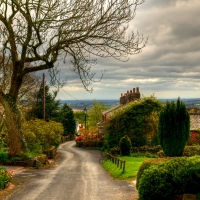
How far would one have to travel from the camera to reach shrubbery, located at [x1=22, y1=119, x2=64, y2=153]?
31.2 meters

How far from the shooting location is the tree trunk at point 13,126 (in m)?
26.2

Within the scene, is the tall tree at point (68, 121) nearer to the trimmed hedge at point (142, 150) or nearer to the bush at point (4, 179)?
the trimmed hedge at point (142, 150)

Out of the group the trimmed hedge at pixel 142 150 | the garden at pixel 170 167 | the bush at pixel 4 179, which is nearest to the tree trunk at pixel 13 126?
the garden at pixel 170 167

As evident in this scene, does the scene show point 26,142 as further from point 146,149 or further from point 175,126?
point 175,126

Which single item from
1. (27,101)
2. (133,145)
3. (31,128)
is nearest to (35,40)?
(31,128)

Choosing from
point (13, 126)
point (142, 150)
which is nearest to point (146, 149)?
point (142, 150)

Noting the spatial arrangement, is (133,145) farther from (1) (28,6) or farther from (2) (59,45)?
(1) (28,6)

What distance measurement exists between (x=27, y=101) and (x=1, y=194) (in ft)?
115

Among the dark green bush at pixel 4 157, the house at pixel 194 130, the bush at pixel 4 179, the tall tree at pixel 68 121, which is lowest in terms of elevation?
the bush at pixel 4 179

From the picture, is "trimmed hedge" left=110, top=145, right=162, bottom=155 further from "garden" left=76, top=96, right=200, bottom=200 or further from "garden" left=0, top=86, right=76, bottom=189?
"garden" left=76, top=96, right=200, bottom=200

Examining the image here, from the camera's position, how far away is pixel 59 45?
2516cm

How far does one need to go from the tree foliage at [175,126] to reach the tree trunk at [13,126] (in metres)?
15.1

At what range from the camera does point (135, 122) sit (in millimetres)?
42094

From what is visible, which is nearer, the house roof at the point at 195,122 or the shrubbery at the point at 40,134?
the shrubbery at the point at 40,134
